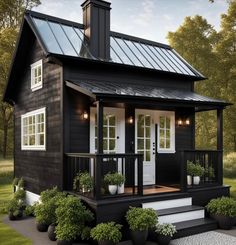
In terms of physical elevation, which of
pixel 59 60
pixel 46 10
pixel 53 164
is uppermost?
pixel 46 10

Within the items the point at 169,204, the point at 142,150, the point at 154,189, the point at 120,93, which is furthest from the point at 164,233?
the point at 142,150

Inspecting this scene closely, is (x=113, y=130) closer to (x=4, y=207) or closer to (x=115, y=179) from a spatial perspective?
(x=115, y=179)

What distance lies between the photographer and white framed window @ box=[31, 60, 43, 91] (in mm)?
9328

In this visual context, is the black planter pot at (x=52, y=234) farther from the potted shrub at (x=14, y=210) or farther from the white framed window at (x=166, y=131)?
the white framed window at (x=166, y=131)

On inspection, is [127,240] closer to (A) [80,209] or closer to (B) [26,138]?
(A) [80,209]

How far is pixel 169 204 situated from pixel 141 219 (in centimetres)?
167

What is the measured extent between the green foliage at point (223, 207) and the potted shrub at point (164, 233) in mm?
1766

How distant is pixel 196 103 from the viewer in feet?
27.0

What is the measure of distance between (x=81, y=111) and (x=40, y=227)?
310 centimetres

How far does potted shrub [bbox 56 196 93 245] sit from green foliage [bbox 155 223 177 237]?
1.44 meters

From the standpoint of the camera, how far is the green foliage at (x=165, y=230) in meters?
6.29

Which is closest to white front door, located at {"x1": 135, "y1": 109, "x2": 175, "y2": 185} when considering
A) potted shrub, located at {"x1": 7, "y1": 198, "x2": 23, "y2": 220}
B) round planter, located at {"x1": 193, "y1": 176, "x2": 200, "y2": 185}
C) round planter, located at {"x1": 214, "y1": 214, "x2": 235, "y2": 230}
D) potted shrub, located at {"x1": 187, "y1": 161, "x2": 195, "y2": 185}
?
potted shrub, located at {"x1": 187, "y1": 161, "x2": 195, "y2": 185}

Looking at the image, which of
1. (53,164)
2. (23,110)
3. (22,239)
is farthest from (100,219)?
(23,110)

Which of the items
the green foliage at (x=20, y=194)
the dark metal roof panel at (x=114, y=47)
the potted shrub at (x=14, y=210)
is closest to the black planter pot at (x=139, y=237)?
the potted shrub at (x=14, y=210)
